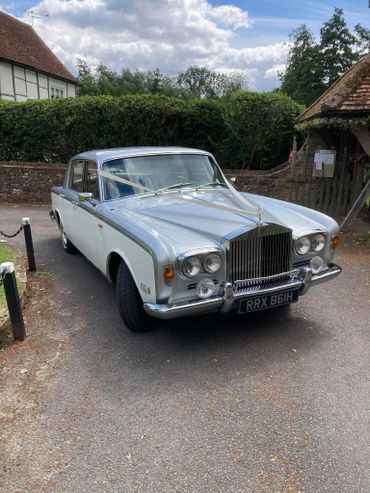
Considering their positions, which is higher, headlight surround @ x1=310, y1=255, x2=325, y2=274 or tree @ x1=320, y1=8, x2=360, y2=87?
tree @ x1=320, y1=8, x2=360, y2=87

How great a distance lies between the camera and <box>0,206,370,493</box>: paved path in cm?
240

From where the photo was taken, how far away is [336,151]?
9461 mm

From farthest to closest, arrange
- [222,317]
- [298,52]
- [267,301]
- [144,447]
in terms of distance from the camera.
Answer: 1. [298,52]
2. [222,317]
3. [267,301]
4. [144,447]

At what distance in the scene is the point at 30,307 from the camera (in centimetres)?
484

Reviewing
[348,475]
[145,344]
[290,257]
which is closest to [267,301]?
[290,257]

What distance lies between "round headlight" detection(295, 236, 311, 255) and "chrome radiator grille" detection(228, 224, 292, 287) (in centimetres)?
14

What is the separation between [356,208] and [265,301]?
5688 millimetres

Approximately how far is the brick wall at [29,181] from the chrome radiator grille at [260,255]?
1026cm

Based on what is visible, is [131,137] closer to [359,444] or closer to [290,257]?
[290,257]

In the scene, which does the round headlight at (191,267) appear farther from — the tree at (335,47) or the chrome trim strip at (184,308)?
the tree at (335,47)

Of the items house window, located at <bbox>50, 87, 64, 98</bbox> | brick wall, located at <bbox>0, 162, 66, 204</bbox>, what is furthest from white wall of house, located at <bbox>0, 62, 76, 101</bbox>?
brick wall, located at <bbox>0, 162, 66, 204</bbox>

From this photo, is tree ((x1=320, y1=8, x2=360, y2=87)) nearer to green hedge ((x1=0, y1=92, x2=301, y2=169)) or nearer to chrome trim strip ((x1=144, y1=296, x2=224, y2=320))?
green hedge ((x1=0, y1=92, x2=301, y2=169))

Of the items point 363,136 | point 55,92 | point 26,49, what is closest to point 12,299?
point 363,136

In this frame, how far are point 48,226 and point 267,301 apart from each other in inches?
274
